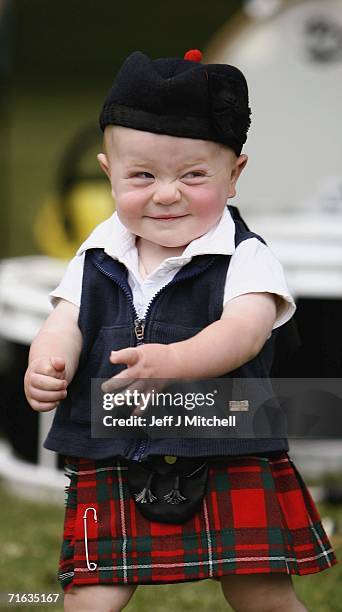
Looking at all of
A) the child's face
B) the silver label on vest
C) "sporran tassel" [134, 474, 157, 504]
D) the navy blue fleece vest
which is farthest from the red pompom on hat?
"sporran tassel" [134, 474, 157, 504]

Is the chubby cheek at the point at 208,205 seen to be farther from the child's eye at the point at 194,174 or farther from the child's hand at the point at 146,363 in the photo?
the child's hand at the point at 146,363

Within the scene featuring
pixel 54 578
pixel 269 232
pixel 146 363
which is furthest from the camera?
pixel 269 232

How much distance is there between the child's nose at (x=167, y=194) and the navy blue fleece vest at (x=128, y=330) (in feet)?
0.30

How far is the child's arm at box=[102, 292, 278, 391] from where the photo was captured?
1360 millimetres

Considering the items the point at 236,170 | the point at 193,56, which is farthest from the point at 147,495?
the point at 193,56

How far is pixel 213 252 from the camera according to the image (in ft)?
4.93

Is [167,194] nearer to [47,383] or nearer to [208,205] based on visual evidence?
[208,205]

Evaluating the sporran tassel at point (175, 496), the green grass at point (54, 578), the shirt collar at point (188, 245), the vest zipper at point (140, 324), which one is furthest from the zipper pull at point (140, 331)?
the green grass at point (54, 578)

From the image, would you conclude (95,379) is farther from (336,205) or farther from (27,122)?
(27,122)

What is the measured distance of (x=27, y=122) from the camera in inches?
353

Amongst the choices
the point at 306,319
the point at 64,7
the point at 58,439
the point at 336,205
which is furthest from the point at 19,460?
the point at 64,7

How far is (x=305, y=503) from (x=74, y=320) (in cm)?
44

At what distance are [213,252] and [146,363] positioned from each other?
224 millimetres

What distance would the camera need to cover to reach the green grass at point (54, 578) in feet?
7.32
